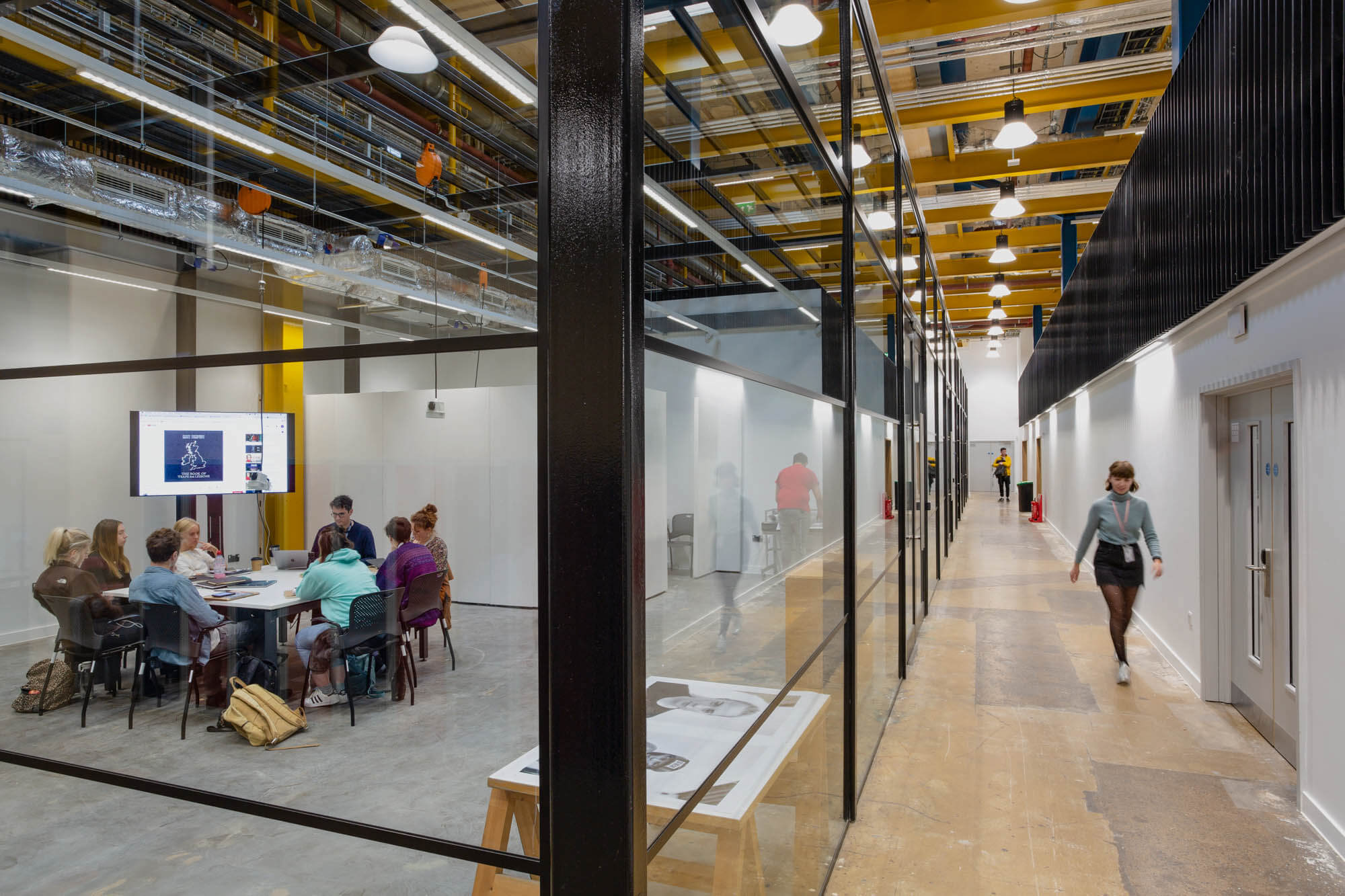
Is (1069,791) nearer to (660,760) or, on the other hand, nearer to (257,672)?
(660,760)

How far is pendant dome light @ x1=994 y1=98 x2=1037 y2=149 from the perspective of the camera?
596 cm

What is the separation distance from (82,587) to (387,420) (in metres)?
0.86

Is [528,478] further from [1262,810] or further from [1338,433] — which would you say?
[1262,810]

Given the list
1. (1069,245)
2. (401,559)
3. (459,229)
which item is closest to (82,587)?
(401,559)

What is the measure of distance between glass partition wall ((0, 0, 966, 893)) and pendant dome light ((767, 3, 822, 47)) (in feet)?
1.96

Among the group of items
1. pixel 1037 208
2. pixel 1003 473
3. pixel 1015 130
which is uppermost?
pixel 1037 208

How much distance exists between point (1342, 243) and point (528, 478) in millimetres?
3598

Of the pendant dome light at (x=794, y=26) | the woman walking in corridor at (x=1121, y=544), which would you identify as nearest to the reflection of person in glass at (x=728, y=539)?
the pendant dome light at (x=794, y=26)

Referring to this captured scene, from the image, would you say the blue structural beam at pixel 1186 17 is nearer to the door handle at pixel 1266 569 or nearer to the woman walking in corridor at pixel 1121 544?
the woman walking in corridor at pixel 1121 544

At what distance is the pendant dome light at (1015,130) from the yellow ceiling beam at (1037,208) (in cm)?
479

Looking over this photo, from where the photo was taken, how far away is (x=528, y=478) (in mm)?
1317

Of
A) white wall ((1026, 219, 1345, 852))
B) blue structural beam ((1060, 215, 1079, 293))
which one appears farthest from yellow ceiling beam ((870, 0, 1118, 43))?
blue structural beam ((1060, 215, 1079, 293))

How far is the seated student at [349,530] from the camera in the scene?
1360 mm

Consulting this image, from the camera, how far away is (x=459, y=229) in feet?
4.53
